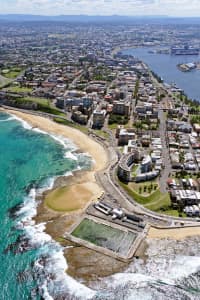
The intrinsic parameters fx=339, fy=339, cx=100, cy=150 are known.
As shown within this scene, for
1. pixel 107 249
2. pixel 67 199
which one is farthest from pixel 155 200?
pixel 67 199

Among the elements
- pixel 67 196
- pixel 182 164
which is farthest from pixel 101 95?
pixel 67 196

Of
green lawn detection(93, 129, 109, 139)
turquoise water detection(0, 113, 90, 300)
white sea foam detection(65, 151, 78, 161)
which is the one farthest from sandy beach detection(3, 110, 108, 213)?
white sea foam detection(65, 151, 78, 161)

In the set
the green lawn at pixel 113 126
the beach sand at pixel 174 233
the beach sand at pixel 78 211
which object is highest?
the green lawn at pixel 113 126

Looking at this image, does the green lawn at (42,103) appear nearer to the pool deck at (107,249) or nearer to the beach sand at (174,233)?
the pool deck at (107,249)

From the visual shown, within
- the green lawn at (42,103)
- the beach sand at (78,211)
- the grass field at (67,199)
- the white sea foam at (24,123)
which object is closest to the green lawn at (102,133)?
the beach sand at (78,211)

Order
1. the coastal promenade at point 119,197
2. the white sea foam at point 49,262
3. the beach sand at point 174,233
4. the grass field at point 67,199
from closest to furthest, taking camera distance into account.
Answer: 1. the white sea foam at point 49,262
2. the beach sand at point 174,233
3. the coastal promenade at point 119,197
4. the grass field at point 67,199

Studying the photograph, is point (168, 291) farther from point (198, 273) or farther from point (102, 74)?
point (102, 74)

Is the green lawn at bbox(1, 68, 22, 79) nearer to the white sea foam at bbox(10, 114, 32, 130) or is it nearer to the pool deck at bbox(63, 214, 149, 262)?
the white sea foam at bbox(10, 114, 32, 130)

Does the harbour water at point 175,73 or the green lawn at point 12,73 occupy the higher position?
the green lawn at point 12,73

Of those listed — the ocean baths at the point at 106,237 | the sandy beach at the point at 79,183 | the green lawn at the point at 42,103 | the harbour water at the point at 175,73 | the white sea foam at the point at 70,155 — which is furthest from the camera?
the harbour water at the point at 175,73
